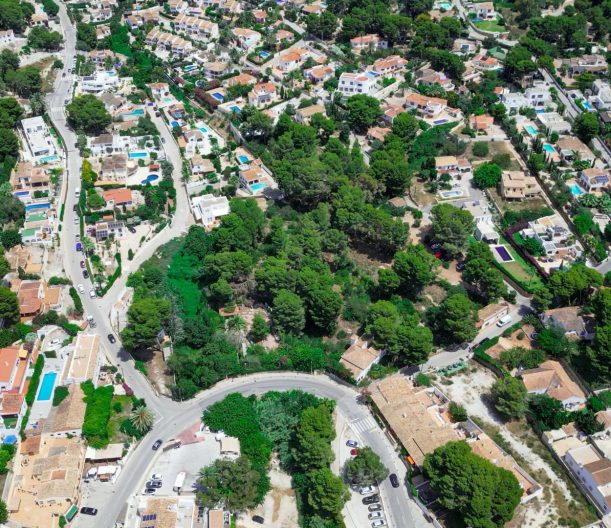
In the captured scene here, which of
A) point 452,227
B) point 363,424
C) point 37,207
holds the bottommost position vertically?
point 363,424

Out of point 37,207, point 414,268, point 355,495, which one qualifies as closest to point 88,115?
point 37,207

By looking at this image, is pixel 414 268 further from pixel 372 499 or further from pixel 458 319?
pixel 372 499

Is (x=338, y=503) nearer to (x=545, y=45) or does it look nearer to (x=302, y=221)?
(x=302, y=221)

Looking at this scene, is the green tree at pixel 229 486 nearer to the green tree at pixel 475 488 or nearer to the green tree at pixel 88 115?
the green tree at pixel 475 488

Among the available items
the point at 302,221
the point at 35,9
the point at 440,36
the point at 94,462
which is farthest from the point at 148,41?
the point at 94,462

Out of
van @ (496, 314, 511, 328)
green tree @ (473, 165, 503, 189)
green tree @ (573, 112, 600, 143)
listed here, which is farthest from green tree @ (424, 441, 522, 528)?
green tree @ (573, 112, 600, 143)

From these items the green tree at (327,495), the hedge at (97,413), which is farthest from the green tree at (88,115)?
the green tree at (327,495)
